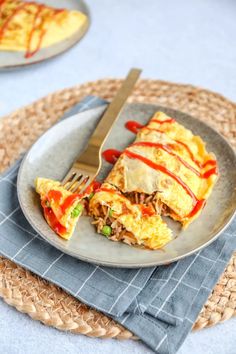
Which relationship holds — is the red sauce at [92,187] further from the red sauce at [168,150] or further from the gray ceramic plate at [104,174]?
the red sauce at [168,150]

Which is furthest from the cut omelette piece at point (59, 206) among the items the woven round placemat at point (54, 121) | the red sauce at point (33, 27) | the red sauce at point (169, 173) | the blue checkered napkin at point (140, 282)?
the red sauce at point (33, 27)

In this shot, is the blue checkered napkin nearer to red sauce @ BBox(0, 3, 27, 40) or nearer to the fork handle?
the fork handle

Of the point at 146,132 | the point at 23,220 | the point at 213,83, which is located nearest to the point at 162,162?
the point at 146,132

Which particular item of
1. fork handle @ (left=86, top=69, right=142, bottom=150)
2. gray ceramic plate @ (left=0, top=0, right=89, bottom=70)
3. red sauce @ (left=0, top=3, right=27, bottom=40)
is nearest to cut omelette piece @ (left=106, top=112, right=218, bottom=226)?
fork handle @ (left=86, top=69, right=142, bottom=150)

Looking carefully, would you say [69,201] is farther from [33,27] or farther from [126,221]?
[33,27]

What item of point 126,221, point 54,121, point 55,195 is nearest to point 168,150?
point 126,221

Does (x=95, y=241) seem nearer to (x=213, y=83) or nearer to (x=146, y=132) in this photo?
(x=146, y=132)
